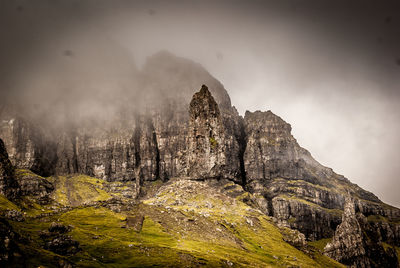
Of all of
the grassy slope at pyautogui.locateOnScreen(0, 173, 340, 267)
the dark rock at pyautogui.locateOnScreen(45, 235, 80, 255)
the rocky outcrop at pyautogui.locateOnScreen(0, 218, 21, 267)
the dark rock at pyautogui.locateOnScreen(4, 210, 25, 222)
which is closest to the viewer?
the rocky outcrop at pyautogui.locateOnScreen(0, 218, 21, 267)

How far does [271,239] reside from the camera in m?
186

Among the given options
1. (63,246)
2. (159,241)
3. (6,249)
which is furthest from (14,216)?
(6,249)

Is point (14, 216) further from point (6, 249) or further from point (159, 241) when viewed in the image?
point (6, 249)

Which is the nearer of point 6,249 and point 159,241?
point 6,249

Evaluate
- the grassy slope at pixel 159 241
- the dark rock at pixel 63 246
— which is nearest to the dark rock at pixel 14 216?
the grassy slope at pixel 159 241

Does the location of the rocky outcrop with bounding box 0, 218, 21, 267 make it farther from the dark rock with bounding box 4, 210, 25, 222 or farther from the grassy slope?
the dark rock with bounding box 4, 210, 25, 222

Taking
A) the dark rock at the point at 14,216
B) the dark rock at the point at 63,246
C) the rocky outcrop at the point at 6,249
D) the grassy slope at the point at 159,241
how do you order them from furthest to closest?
the dark rock at the point at 14,216, the grassy slope at the point at 159,241, the dark rock at the point at 63,246, the rocky outcrop at the point at 6,249

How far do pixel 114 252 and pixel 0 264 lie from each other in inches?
1706

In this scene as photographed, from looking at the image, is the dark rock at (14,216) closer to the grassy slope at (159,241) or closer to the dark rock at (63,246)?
the grassy slope at (159,241)

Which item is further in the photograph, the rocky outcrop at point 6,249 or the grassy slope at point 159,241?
the grassy slope at point 159,241

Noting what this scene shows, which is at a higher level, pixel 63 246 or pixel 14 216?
pixel 14 216

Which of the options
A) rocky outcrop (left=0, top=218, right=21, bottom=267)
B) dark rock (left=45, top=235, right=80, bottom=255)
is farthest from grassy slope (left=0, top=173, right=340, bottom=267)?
rocky outcrop (left=0, top=218, right=21, bottom=267)

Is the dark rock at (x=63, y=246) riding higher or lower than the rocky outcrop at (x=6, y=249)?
lower

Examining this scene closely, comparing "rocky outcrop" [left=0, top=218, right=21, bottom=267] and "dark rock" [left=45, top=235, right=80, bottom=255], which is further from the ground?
"rocky outcrop" [left=0, top=218, right=21, bottom=267]
